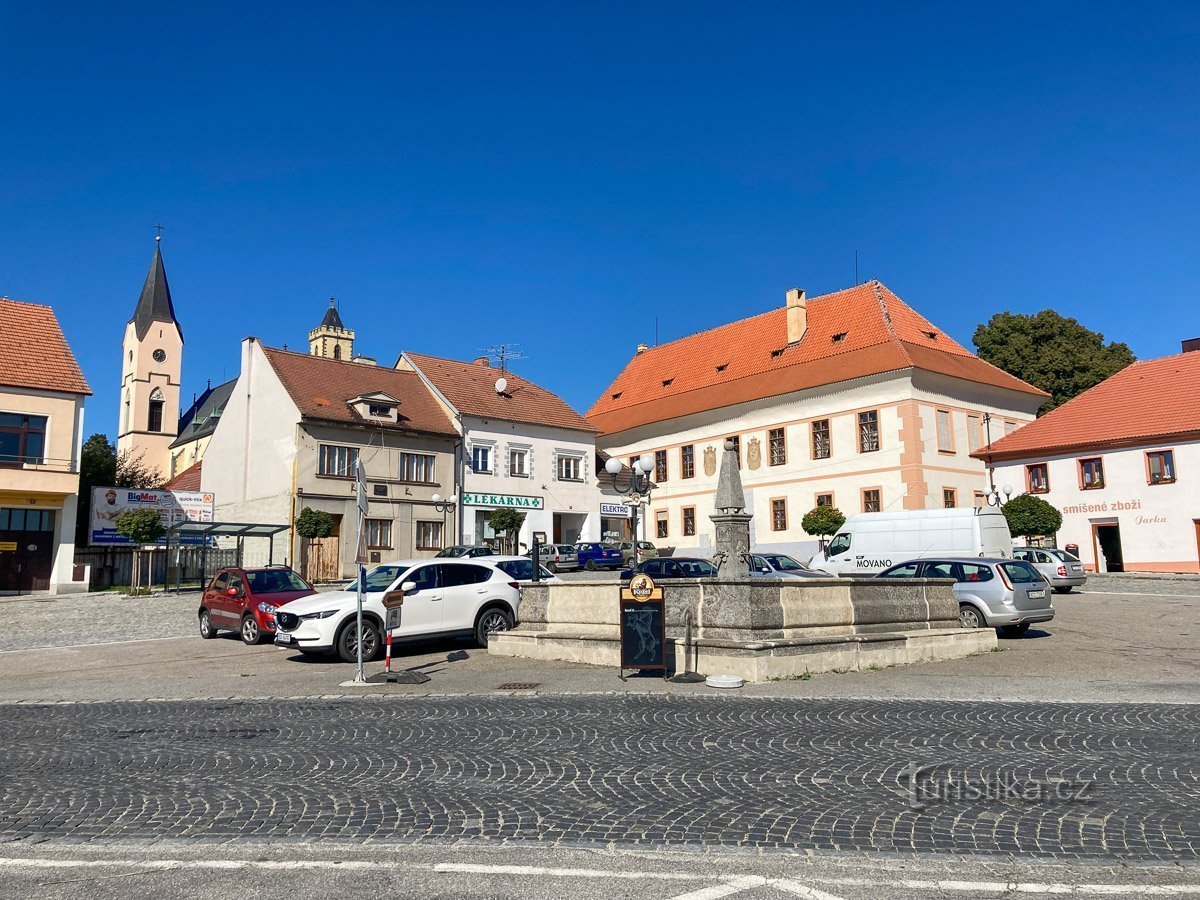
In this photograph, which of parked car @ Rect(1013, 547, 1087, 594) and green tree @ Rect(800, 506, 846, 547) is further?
green tree @ Rect(800, 506, 846, 547)

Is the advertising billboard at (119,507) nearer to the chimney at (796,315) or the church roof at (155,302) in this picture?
the chimney at (796,315)

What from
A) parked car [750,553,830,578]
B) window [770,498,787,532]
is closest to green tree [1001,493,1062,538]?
window [770,498,787,532]

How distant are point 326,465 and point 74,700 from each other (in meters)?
29.6

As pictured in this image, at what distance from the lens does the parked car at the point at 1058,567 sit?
29.8m

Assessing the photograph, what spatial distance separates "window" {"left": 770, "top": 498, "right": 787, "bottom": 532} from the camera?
162 feet

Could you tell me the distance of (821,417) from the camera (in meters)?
47.8

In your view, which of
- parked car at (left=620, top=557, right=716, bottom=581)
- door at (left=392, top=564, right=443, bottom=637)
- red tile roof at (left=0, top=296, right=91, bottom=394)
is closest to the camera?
door at (left=392, top=564, right=443, bottom=637)

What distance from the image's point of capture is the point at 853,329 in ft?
161

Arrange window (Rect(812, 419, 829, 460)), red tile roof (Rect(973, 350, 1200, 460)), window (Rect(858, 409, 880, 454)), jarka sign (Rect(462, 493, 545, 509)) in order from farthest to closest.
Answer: window (Rect(812, 419, 829, 460)) < jarka sign (Rect(462, 493, 545, 509)) < window (Rect(858, 409, 880, 454)) < red tile roof (Rect(973, 350, 1200, 460))

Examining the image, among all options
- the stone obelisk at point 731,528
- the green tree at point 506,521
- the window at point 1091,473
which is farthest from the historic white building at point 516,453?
the stone obelisk at point 731,528

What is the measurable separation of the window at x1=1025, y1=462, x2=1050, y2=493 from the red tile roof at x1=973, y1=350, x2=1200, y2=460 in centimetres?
60

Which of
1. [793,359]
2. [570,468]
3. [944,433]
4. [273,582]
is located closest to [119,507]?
[570,468]

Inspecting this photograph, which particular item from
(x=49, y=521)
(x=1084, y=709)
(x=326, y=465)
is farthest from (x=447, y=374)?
(x=1084, y=709)

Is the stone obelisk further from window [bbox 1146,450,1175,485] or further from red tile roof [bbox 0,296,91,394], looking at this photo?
window [bbox 1146,450,1175,485]
